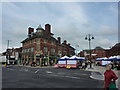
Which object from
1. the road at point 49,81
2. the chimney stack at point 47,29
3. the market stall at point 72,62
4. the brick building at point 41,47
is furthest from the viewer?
the chimney stack at point 47,29

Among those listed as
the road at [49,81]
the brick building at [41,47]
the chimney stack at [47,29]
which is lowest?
the road at [49,81]

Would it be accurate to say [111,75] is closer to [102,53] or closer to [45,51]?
[45,51]

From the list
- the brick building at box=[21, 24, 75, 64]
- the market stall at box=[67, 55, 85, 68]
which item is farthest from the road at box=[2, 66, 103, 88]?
the brick building at box=[21, 24, 75, 64]

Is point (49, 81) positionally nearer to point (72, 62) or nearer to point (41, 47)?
point (72, 62)

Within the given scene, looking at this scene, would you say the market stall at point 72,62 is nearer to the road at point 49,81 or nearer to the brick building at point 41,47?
the road at point 49,81

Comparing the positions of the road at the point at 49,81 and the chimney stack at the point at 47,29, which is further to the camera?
the chimney stack at the point at 47,29

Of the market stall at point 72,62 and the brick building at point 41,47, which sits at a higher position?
the brick building at point 41,47

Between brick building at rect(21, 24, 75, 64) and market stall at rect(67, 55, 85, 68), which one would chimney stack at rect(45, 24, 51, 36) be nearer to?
brick building at rect(21, 24, 75, 64)

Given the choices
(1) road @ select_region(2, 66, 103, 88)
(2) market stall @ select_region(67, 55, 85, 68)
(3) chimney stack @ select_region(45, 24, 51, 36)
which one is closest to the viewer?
(1) road @ select_region(2, 66, 103, 88)

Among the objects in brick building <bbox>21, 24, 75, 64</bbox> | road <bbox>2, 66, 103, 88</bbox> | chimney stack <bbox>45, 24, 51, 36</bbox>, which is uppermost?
chimney stack <bbox>45, 24, 51, 36</bbox>

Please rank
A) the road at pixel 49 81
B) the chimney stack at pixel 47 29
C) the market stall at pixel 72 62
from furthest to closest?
1. the chimney stack at pixel 47 29
2. the market stall at pixel 72 62
3. the road at pixel 49 81

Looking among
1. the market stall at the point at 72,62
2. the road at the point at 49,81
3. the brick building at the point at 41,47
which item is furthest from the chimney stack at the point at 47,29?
the road at the point at 49,81

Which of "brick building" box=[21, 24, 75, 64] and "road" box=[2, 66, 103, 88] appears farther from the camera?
"brick building" box=[21, 24, 75, 64]

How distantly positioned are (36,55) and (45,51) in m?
3.55
